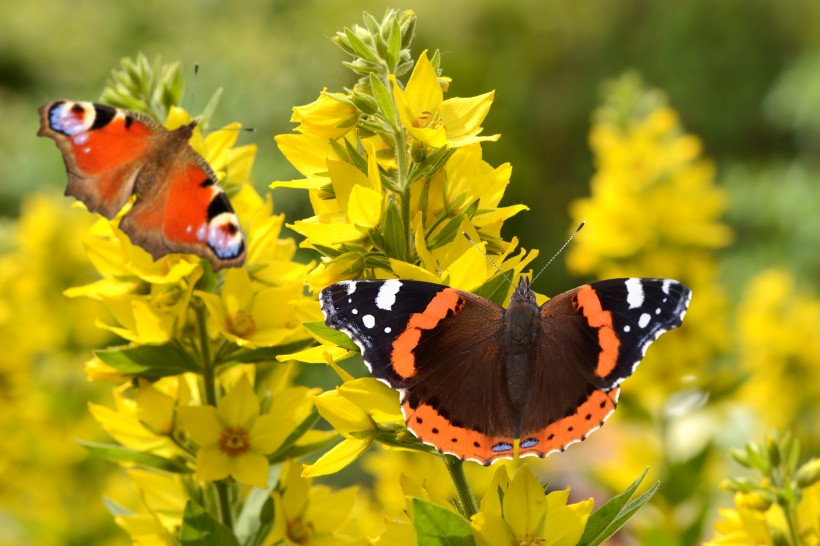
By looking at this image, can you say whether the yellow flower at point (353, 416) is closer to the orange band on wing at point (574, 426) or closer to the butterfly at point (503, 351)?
the butterfly at point (503, 351)

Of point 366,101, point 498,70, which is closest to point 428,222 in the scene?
point 366,101

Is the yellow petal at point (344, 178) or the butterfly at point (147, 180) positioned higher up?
the yellow petal at point (344, 178)

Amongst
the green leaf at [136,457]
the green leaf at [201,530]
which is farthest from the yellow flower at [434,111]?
the green leaf at [136,457]

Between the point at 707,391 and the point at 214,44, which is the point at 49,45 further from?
the point at 707,391

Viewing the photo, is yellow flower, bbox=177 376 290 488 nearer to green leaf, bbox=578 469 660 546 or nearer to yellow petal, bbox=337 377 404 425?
yellow petal, bbox=337 377 404 425

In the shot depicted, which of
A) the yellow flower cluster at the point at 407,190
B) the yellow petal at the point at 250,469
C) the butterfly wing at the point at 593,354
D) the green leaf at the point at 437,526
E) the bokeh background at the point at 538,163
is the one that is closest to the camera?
the green leaf at the point at 437,526

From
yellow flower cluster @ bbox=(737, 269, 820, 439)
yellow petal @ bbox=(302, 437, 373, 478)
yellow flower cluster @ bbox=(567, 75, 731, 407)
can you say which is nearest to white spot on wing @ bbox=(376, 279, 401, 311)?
yellow petal @ bbox=(302, 437, 373, 478)
